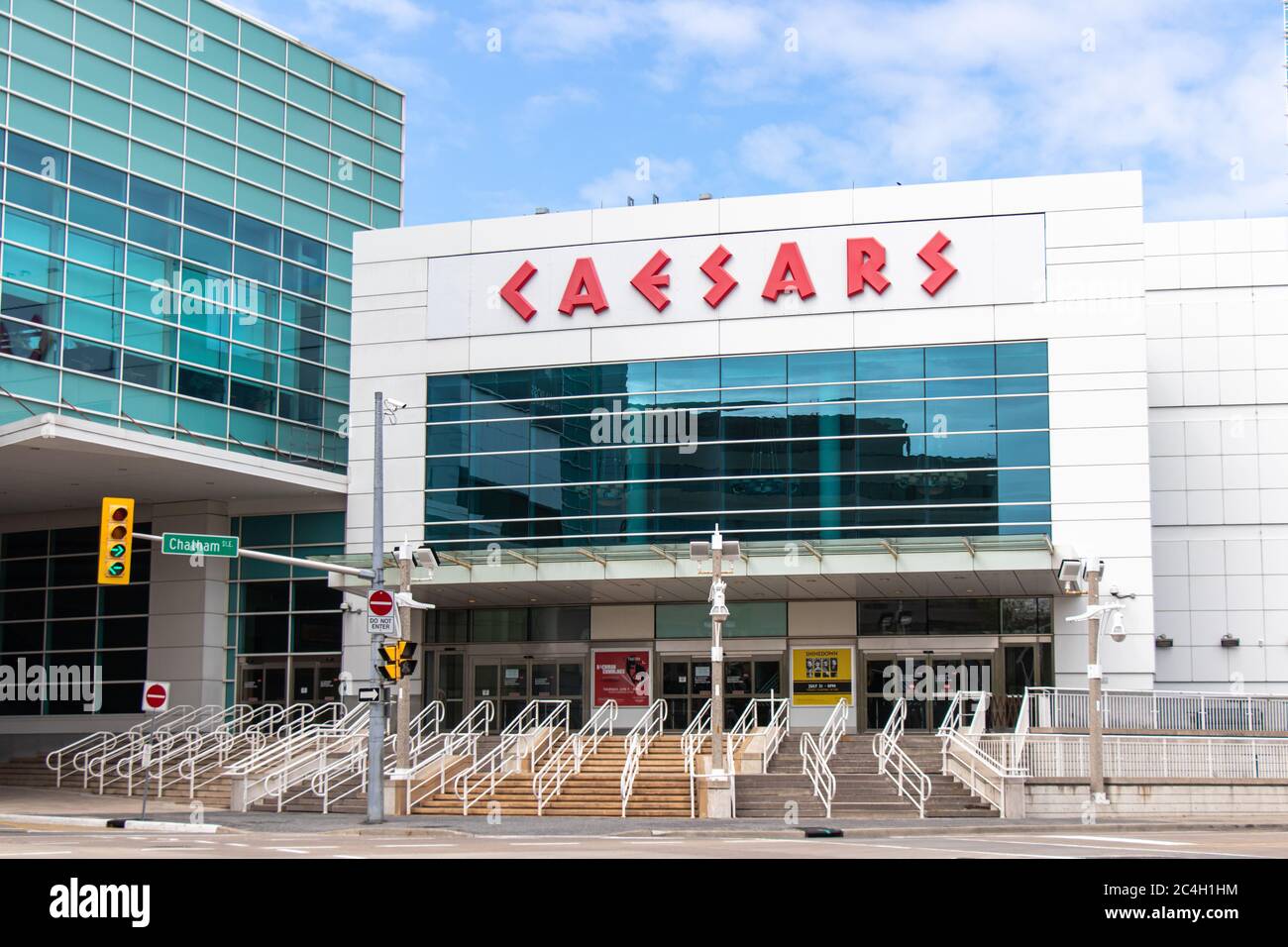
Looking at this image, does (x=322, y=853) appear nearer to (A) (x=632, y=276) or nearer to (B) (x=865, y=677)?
(B) (x=865, y=677)

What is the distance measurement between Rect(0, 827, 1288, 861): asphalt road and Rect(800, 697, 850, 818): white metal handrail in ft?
15.5

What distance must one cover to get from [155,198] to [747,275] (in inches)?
646

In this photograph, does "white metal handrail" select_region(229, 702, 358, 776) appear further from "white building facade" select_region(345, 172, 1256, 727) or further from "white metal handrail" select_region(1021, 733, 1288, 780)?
"white metal handrail" select_region(1021, 733, 1288, 780)

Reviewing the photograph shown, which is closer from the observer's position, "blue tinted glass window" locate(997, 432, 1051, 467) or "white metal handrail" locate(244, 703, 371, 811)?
"white metal handrail" locate(244, 703, 371, 811)

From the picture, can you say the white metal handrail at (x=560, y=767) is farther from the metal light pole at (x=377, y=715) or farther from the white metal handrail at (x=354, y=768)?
the metal light pole at (x=377, y=715)

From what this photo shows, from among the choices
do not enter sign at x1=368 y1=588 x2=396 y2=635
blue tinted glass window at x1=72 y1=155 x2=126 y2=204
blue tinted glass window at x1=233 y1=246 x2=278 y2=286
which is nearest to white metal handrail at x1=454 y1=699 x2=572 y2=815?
do not enter sign at x1=368 y1=588 x2=396 y2=635

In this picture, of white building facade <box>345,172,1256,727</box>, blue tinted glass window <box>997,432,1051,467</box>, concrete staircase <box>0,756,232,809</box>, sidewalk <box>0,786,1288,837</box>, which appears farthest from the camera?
blue tinted glass window <box>997,432,1051,467</box>

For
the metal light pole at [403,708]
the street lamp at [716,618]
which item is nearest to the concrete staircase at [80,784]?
the metal light pole at [403,708]

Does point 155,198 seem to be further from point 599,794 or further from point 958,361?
point 958,361

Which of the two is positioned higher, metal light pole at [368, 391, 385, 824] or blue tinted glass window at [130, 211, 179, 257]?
blue tinted glass window at [130, 211, 179, 257]

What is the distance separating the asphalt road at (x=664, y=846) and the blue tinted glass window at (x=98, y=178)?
19439 millimetres

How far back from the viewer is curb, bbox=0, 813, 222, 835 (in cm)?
2866

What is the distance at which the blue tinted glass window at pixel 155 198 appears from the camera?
134 feet

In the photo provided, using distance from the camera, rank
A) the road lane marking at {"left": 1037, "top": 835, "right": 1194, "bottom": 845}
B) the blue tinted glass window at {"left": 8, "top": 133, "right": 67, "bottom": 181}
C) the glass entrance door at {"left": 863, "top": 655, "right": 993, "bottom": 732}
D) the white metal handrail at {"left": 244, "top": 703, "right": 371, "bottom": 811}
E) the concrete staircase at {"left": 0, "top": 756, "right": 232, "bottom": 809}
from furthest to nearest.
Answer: the glass entrance door at {"left": 863, "top": 655, "right": 993, "bottom": 732} < the blue tinted glass window at {"left": 8, "top": 133, "right": 67, "bottom": 181} < the concrete staircase at {"left": 0, "top": 756, "right": 232, "bottom": 809} < the white metal handrail at {"left": 244, "top": 703, "right": 371, "bottom": 811} < the road lane marking at {"left": 1037, "top": 835, "right": 1194, "bottom": 845}
